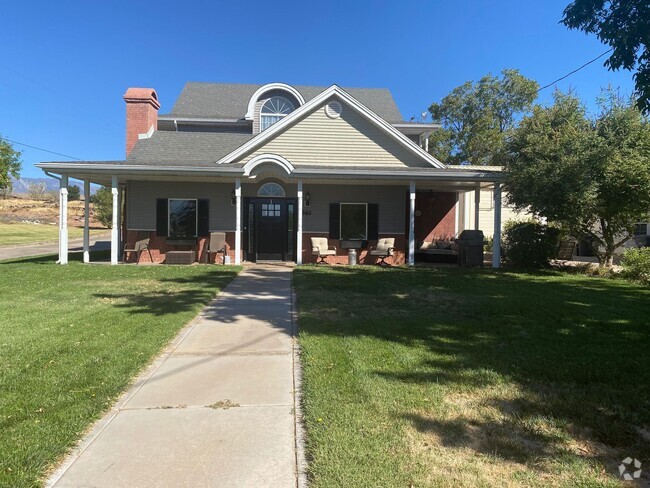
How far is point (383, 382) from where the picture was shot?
4066mm

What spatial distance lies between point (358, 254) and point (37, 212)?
56.4m

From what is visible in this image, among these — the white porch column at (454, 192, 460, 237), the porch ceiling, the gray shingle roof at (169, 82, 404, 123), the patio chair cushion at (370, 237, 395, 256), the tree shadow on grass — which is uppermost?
the gray shingle roof at (169, 82, 404, 123)

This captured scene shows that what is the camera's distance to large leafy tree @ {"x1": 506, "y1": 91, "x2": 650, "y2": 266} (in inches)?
463

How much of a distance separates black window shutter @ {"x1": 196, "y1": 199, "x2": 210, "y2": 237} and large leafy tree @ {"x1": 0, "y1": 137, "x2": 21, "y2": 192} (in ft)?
89.8

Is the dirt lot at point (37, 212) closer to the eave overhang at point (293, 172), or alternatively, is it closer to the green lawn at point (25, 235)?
the green lawn at point (25, 235)

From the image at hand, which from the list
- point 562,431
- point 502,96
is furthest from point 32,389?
point 502,96


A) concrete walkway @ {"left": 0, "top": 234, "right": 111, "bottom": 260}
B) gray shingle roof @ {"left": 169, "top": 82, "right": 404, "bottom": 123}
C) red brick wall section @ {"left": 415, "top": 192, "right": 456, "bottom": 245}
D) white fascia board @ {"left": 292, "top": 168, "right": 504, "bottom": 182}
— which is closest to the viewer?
white fascia board @ {"left": 292, "top": 168, "right": 504, "bottom": 182}

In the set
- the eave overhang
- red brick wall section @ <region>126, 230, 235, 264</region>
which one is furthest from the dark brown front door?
the eave overhang

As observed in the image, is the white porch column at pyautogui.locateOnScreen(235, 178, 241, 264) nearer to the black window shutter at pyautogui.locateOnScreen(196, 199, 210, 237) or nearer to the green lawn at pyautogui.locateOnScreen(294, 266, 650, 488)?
the black window shutter at pyautogui.locateOnScreen(196, 199, 210, 237)

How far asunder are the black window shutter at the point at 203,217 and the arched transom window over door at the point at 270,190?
1815mm

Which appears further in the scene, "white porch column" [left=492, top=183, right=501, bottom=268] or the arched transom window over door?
the arched transom window over door

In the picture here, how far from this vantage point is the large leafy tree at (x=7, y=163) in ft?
110

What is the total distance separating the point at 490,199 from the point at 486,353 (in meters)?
18.4

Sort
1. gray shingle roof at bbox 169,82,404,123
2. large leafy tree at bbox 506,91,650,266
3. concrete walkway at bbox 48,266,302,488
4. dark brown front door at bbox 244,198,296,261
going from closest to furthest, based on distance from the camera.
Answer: concrete walkway at bbox 48,266,302,488 → large leafy tree at bbox 506,91,650,266 → dark brown front door at bbox 244,198,296,261 → gray shingle roof at bbox 169,82,404,123
